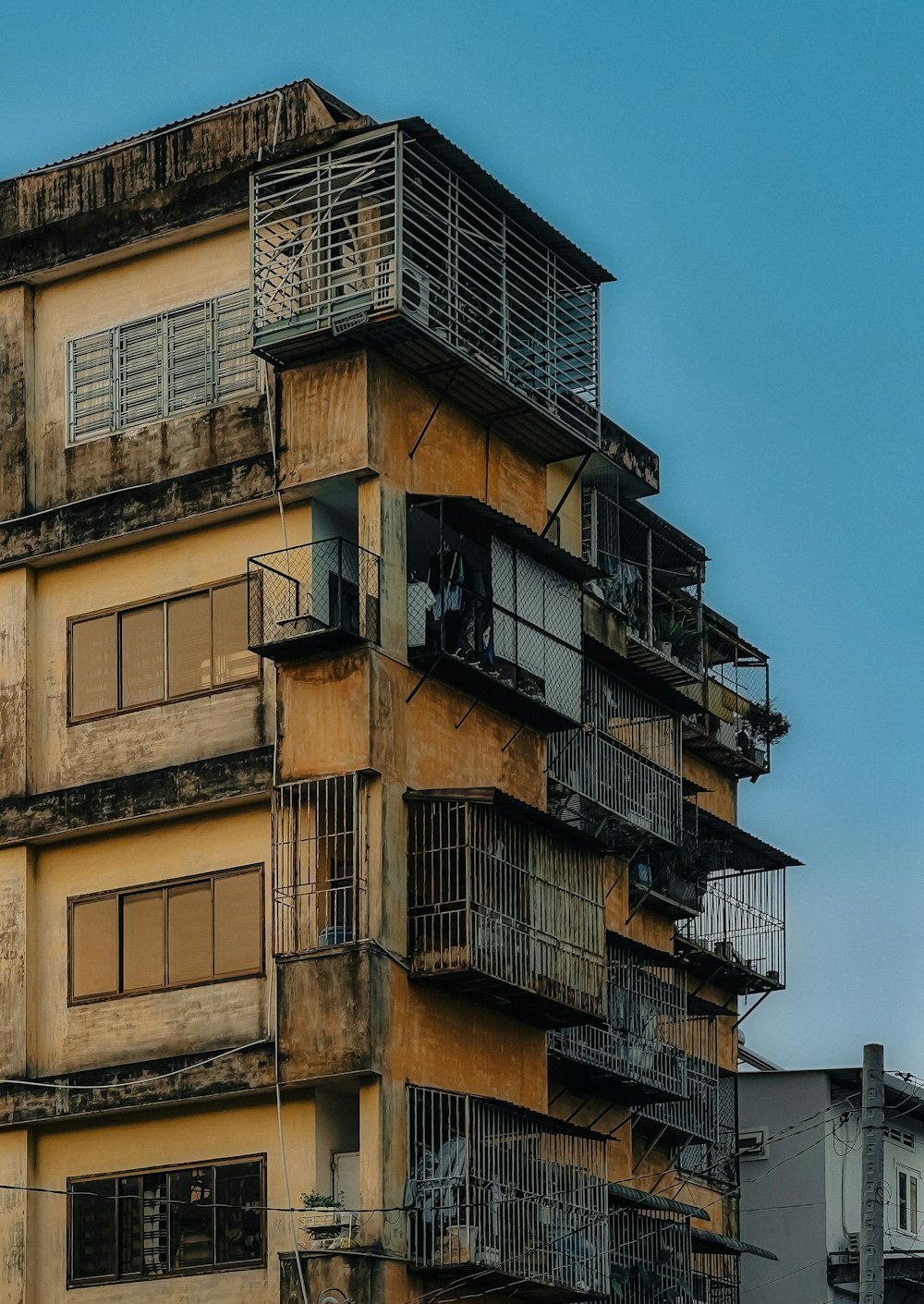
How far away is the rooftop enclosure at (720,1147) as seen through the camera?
47375 millimetres

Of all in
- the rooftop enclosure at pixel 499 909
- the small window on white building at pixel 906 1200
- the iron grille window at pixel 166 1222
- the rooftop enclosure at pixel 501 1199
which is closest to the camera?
the rooftop enclosure at pixel 501 1199

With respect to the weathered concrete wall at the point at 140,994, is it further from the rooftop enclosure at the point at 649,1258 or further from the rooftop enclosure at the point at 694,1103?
the rooftop enclosure at the point at 694,1103

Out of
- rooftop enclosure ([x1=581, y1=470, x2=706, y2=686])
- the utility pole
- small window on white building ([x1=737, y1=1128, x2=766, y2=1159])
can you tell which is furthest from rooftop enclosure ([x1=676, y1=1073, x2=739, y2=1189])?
the utility pole

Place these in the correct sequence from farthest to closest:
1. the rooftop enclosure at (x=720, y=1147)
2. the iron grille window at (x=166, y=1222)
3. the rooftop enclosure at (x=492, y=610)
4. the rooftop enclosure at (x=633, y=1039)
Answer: the rooftop enclosure at (x=720, y=1147) < the rooftop enclosure at (x=633, y=1039) < the rooftop enclosure at (x=492, y=610) < the iron grille window at (x=166, y=1222)

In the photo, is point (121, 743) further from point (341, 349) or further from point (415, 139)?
point (415, 139)

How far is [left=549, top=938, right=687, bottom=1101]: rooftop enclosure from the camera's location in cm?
Answer: 3991

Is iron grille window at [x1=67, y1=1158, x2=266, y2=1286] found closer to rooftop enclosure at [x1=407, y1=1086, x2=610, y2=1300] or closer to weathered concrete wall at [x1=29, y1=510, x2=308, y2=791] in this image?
rooftop enclosure at [x1=407, y1=1086, x2=610, y2=1300]

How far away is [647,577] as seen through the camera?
45.9 m

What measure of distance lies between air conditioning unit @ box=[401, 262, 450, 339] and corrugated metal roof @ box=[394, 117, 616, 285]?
1556 mm

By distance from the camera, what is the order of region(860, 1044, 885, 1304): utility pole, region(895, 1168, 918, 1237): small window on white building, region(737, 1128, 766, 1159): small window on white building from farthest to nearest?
region(895, 1168, 918, 1237): small window on white building
region(737, 1128, 766, 1159): small window on white building
region(860, 1044, 885, 1304): utility pole

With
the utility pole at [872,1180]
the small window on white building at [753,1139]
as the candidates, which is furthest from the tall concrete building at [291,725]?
the small window on white building at [753,1139]

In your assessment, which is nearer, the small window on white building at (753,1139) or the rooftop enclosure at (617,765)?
the rooftop enclosure at (617,765)

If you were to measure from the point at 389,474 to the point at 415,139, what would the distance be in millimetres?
4349

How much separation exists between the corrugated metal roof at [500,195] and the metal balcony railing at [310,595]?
17.0ft
